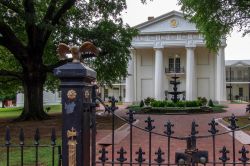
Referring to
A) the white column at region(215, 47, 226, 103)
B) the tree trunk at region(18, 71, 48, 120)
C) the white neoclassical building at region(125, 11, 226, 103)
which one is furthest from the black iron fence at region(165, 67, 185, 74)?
the tree trunk at region(18, 71, 48, 120)

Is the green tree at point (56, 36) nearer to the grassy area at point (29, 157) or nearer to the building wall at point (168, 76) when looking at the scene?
the grassy area at point (29, 157)

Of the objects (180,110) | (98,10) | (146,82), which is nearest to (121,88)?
(146,82)

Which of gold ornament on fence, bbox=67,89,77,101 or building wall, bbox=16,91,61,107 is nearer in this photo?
gold ornament on fence, bbox=67,89,77,101

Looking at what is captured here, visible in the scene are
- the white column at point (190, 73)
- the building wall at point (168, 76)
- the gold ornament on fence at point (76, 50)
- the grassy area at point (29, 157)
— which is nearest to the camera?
the gold ornament on fence at point (76, 50)

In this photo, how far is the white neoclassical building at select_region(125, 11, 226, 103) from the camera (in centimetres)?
4988

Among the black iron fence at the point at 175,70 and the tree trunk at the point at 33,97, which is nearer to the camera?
the tree trunk at the point at 33,97

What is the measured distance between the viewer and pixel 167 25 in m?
50.5

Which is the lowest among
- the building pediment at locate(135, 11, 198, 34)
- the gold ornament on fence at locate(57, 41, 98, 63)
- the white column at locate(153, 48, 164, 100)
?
the gold ornament on fence at locate(57, 41, 98, 63)

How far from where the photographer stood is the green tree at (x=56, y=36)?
2373cm

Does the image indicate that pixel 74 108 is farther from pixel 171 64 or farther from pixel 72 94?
pixel 171 64

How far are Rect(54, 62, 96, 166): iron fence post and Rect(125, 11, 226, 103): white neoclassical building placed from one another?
43.1 metres

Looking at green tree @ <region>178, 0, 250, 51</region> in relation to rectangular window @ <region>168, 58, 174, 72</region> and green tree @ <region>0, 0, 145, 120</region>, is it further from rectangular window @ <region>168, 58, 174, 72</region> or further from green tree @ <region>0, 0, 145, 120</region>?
rectangular window @ <region>168, 58, 174, 72</region>

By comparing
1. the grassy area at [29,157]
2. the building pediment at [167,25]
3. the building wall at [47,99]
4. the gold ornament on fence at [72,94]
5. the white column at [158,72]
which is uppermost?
the building pediment at [167,25]

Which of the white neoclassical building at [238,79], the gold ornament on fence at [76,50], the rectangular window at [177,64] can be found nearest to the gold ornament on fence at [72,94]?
the gold ornament on fence at [76,50]
